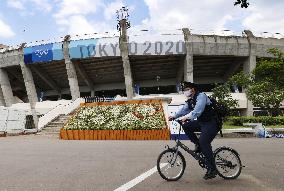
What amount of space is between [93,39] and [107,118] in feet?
80.0

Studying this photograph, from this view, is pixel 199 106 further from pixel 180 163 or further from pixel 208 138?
pixel 180 163

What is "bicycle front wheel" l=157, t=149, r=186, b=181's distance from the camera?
6.50 meters

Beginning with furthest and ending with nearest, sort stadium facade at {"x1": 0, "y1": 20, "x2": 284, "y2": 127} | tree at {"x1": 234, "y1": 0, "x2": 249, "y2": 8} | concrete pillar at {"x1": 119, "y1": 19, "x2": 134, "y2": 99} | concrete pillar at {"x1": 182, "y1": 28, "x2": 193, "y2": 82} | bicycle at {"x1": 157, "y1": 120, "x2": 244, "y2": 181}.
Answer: stadium facade at {"x1": 0, "y1": 20, "x2": 284, "y2": 127}, concrete pillar at {"x1": 182, "y1": 28, "x2": 193, "y2": 82}, concrete pillar at {"x1": 119, "y1": 19, "x2": 134, "y2": 99}, bicycle at {"x1": 157, "y1": 120, "x2": 244, "y2": 181}, tree at {"x1": 234, "y1": 0, "x2": 249, "y2": 8}

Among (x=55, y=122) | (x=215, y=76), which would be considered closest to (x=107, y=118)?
(x=55, y=122)

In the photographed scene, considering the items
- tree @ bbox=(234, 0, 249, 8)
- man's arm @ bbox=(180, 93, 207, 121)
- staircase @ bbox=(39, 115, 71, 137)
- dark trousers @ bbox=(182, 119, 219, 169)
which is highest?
tree @ bbox=(234, 0, 249, 8)

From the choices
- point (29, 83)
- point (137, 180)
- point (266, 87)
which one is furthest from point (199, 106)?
point (29, 83)

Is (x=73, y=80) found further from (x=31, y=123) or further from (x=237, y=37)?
(x=237, y=37)

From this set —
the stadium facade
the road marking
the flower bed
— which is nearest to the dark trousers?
the road marking

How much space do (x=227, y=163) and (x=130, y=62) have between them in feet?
144

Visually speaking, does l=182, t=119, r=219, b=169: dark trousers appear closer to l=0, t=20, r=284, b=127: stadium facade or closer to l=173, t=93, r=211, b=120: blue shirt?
l=173, t=93, r=211, b=120: blue shirt

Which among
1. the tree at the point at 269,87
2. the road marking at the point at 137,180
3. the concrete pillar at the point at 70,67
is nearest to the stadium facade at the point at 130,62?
the concrete pillar at the point at 70,67

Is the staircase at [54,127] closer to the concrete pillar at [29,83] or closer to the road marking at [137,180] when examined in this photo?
the road marking at [137,180]

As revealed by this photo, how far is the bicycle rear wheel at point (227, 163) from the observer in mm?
6496

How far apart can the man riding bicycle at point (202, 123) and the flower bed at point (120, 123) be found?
13505 millimetres
